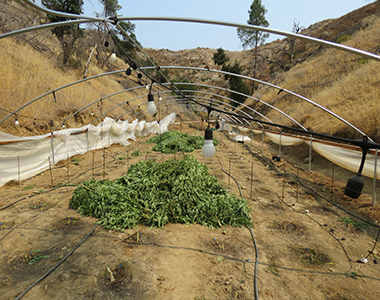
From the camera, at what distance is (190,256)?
417 cm

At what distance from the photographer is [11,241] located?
15.0 ft

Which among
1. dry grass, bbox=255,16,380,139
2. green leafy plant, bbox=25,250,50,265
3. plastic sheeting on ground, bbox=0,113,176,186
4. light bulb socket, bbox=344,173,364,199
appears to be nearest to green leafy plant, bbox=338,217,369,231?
dry grass, bbox=255,16,380,139

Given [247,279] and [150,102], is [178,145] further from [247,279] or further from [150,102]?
[247,279]

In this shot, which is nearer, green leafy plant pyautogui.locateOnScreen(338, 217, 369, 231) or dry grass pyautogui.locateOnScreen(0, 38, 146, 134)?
green leafy plant pyautogui.locateOnScreen(338, 217, 369, 231)

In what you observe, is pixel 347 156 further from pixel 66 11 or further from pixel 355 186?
pixel 66 11

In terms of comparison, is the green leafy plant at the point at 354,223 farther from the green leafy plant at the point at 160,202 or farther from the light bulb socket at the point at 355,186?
the light bulb socket at the point at 355,186

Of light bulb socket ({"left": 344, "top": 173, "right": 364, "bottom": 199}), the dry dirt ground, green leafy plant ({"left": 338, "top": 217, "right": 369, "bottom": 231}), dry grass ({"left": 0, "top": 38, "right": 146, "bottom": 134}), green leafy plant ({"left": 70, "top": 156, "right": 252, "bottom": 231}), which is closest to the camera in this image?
light bulb socket ({"left": 344, "top": 173, "right": 364, "bottom": 199})

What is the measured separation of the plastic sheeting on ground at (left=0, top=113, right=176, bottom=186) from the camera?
7.83m

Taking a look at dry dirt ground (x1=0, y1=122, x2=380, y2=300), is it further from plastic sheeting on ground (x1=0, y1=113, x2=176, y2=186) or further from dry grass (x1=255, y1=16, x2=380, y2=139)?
dry grass (x1=255, y1=16, x2=380, y2=139)

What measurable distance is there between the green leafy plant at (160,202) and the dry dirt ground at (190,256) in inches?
10.8

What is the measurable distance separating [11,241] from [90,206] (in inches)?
67.8

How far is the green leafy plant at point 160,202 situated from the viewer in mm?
5383

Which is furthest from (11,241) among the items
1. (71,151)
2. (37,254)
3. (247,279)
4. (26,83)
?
(26,83)

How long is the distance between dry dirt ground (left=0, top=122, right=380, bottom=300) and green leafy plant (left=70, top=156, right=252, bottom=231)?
0.27 m
